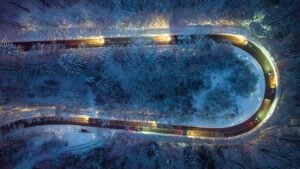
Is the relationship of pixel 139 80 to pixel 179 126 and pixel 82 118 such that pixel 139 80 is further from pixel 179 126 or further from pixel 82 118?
pixel 82 118

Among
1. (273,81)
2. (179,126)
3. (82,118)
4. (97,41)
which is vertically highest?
(97,41)

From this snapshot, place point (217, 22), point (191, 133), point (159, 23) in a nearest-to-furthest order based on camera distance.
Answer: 1. point (217, 22)
2. point (191, 133)
3. point (159, 23)

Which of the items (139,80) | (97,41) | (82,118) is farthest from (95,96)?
(97,41)

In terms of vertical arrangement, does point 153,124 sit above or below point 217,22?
below

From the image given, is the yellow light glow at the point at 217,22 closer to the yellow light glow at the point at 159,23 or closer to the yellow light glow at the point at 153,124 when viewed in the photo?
the yellow light glow at the point at 159,23

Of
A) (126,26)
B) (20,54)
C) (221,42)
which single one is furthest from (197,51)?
(20,54)

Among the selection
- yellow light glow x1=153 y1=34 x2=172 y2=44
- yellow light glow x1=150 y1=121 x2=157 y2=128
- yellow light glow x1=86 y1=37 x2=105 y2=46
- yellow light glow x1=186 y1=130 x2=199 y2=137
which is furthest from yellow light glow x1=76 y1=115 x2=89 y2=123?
yellow light glow x1=153 y1=34 x2=172 y2=44

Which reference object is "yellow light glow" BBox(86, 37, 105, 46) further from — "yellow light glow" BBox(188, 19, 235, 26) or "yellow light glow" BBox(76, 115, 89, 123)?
"yellow light glow" BBox(188, 19, 235, 26)

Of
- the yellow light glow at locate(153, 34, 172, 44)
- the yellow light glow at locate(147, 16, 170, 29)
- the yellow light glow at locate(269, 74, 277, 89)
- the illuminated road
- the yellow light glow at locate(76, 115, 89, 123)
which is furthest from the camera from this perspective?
the yellow light glow at locate(76, 115, 89, 123)
